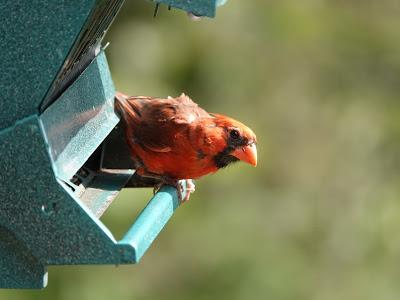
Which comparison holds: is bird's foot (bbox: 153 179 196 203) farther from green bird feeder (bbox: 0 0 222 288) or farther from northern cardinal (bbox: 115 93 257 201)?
green bird feeder (bbox: 0 0 222 288)

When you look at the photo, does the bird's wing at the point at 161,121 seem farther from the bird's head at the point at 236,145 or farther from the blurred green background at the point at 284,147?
the blurred green background at the point at 284,147

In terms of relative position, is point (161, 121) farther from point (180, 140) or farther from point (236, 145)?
point (236, 145)

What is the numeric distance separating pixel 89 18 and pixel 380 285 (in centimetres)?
545

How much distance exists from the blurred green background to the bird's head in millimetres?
2461

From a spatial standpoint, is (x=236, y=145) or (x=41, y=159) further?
(x=236, y=145)

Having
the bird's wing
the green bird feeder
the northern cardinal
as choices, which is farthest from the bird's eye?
the green bird feeder

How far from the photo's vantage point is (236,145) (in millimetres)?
5254

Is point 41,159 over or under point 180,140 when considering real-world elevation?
over

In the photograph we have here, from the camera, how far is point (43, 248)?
3.71 m

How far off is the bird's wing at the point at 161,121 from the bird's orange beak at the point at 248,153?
0.27 meters

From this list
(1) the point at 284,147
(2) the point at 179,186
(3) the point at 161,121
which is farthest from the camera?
(1) the point at 284,147

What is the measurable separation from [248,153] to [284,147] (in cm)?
416

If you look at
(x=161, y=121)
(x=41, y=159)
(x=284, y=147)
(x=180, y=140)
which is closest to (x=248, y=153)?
(x=180, y=140)

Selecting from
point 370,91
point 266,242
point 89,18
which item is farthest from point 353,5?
point 89,18
